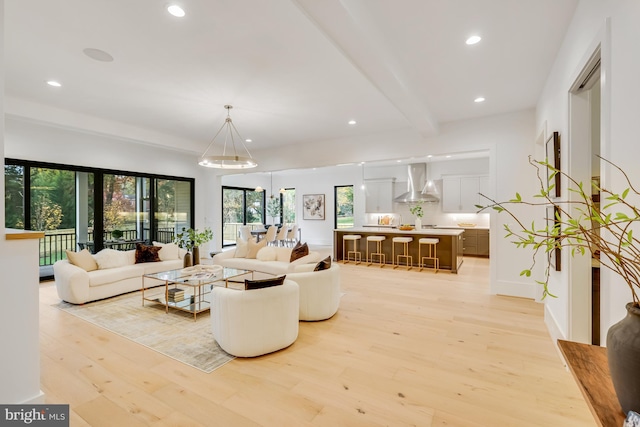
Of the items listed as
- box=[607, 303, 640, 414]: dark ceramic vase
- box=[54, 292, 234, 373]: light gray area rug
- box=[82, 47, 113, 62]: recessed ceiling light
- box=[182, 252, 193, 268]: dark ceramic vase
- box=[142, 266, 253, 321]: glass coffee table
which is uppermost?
box=[82, 47, 113, 62]: recessed ceiling light

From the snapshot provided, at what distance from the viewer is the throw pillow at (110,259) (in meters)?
4.83

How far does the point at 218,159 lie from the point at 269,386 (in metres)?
3.42

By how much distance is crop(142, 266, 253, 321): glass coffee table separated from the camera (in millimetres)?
3987

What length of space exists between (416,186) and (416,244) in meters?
2.76

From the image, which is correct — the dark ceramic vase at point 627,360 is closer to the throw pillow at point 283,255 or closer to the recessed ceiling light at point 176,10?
the recessed ceiling light at point 176,10

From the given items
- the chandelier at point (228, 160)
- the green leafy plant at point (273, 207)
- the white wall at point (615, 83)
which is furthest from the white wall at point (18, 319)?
the green leafy plant at point (273, 207)

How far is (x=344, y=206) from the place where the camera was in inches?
451

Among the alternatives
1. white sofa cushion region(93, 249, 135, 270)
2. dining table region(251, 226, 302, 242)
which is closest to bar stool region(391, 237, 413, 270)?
dining table region(251, 226, 302, 242)

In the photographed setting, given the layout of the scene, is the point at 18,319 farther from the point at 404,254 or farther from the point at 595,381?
the point at 404,254

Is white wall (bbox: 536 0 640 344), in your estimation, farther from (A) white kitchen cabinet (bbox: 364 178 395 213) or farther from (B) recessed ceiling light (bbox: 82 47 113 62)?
(A) white kitchen cabinet (bbox: 364 178 395 213)

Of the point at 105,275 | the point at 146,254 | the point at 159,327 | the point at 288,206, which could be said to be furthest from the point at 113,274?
the point at 288,206

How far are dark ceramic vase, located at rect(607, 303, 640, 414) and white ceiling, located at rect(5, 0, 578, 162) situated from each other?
2.34 m

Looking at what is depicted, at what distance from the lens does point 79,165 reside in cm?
596

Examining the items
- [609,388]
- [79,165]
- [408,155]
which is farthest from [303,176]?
[609,388]
